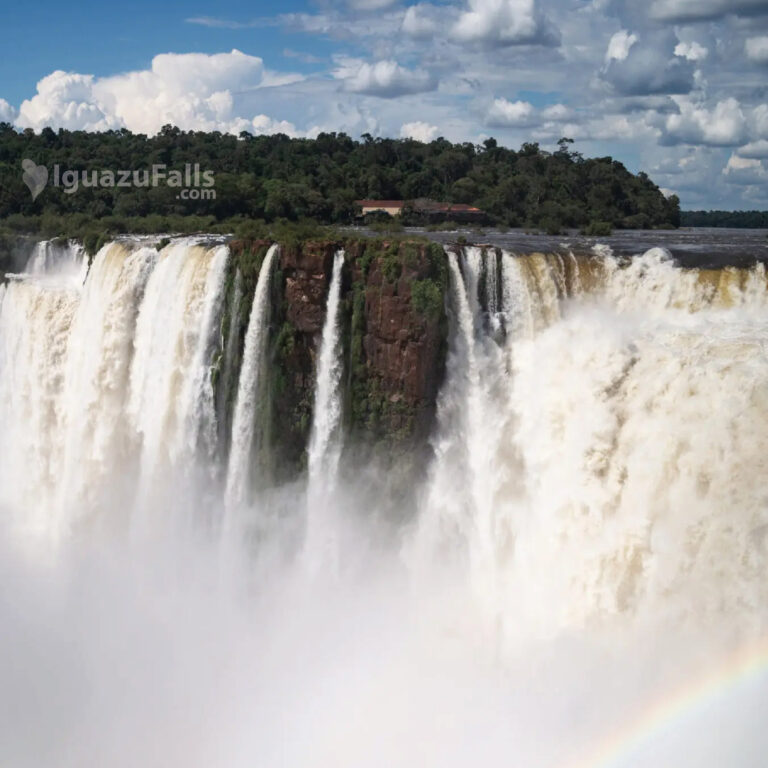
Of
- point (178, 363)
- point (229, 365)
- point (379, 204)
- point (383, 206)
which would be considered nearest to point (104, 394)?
point (178, 363)

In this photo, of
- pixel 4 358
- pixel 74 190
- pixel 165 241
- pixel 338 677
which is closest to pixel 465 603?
pixel 338 677

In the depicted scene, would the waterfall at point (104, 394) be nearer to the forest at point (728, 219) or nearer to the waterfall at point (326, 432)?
the waterfall at point (326, 432)

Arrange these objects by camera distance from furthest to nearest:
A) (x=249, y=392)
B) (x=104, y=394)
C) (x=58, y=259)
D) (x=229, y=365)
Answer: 1. (x=58, y=259)
2. (x=104, y=394)
3. (x=229, y=365)
4. (x=249, y=392)

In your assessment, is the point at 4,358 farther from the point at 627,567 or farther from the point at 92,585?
the point at 627,567

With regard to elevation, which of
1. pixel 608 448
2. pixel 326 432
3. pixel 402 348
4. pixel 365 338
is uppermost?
pixel 365 338

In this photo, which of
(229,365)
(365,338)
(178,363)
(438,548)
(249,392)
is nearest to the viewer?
(438,548)

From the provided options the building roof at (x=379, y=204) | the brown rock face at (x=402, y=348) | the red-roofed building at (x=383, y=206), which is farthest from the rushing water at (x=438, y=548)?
the building roof at (x=379, y=204)

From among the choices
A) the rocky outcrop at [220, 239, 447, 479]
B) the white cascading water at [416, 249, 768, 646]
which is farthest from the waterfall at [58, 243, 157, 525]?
the white cascading water at [416, 249, 768, 646]

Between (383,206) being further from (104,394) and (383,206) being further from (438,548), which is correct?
(438,548)
